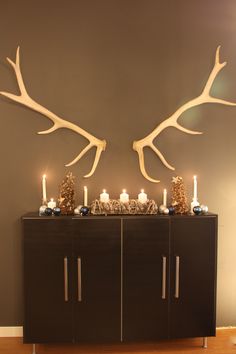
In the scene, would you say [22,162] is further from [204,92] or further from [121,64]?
[204,92]

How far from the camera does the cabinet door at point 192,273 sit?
95.8 inches

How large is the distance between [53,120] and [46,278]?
4.05 feet

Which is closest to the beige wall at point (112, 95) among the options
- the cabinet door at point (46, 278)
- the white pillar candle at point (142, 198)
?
the white pillar candle at point (142, 198)

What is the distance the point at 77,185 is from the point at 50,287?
2.70 ft

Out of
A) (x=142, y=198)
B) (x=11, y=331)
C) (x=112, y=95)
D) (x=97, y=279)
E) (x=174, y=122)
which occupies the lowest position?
(x=11, y=331)

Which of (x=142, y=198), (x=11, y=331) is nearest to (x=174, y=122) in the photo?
(x=142, y=198)

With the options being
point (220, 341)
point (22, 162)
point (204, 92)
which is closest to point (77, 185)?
point (22, 162)

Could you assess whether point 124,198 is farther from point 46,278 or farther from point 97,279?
point 46,278

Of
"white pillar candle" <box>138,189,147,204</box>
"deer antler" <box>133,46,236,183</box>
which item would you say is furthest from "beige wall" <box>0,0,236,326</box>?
"white pillar candle" <box>138,189,147,204</box>

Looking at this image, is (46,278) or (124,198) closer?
(46,278)

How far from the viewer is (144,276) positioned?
7.92 ft

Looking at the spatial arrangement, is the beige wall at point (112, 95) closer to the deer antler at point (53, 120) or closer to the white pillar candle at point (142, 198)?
the deer antler at point (53, 120)

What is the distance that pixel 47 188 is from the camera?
269 cm

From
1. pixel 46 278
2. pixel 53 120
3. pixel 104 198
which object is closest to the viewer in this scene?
pixel 46 278
